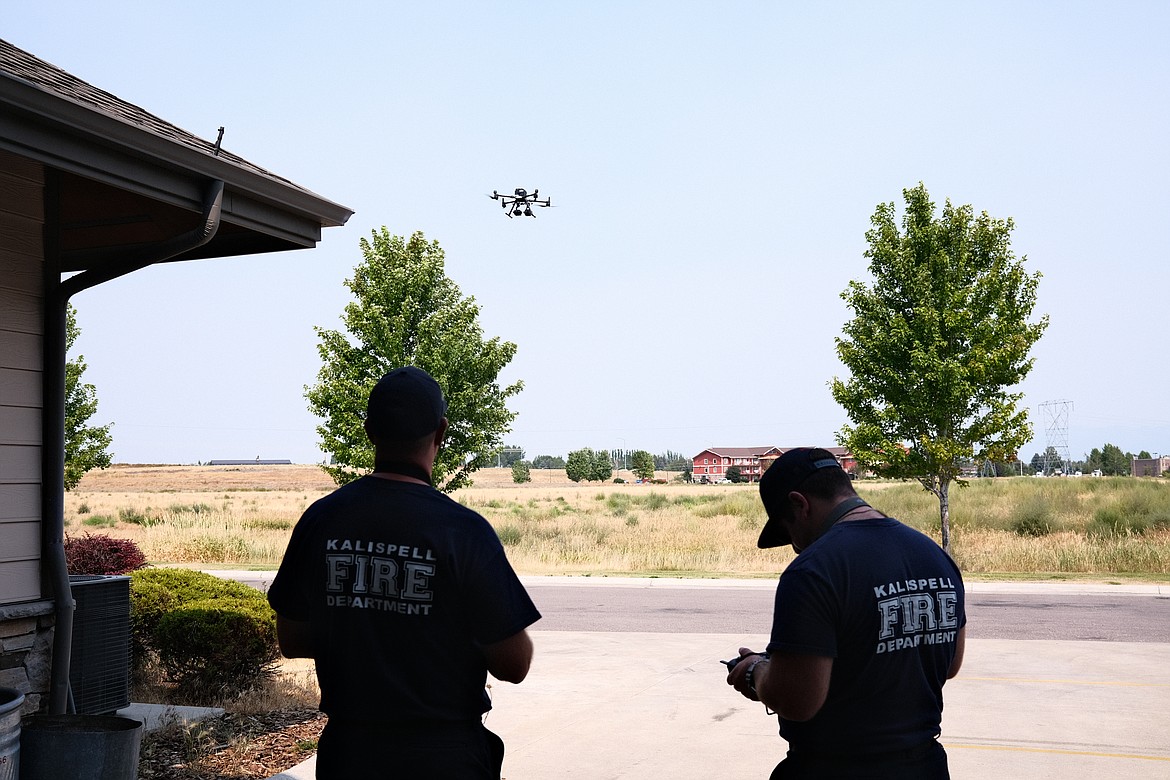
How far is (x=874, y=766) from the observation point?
9.35ft

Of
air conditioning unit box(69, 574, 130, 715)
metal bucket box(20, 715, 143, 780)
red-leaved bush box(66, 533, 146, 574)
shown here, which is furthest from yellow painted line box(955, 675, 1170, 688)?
red-leaved bush box(66, 533, 146, 574)

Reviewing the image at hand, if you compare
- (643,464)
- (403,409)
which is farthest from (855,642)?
(643,464)

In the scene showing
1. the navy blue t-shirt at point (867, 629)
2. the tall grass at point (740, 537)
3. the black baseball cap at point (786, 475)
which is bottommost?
the tall grass at point (740, 537)

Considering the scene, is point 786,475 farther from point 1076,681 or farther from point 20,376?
point 1076,681

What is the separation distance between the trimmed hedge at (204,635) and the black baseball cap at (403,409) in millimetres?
5498

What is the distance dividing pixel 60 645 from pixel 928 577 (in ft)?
16.3

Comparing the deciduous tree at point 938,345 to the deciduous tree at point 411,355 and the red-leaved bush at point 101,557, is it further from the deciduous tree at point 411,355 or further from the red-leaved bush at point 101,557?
the red-leaved bush at point 101,557

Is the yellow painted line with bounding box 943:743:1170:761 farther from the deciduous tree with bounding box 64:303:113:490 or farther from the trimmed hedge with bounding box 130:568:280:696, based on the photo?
the deciduous tree with bounding box 64:303:113:490

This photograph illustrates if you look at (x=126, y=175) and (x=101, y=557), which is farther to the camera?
(x=101, y=557)

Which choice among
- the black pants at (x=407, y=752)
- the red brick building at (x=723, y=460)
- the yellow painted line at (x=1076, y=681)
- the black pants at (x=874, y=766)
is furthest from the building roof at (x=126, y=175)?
the red brick building at (x=723, y=460)

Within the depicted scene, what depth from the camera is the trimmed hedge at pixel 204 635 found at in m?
7.75

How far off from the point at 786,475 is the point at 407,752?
1.37 meters

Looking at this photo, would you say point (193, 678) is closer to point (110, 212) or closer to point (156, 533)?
point (110, 212)

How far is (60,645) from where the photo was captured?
571 cm
